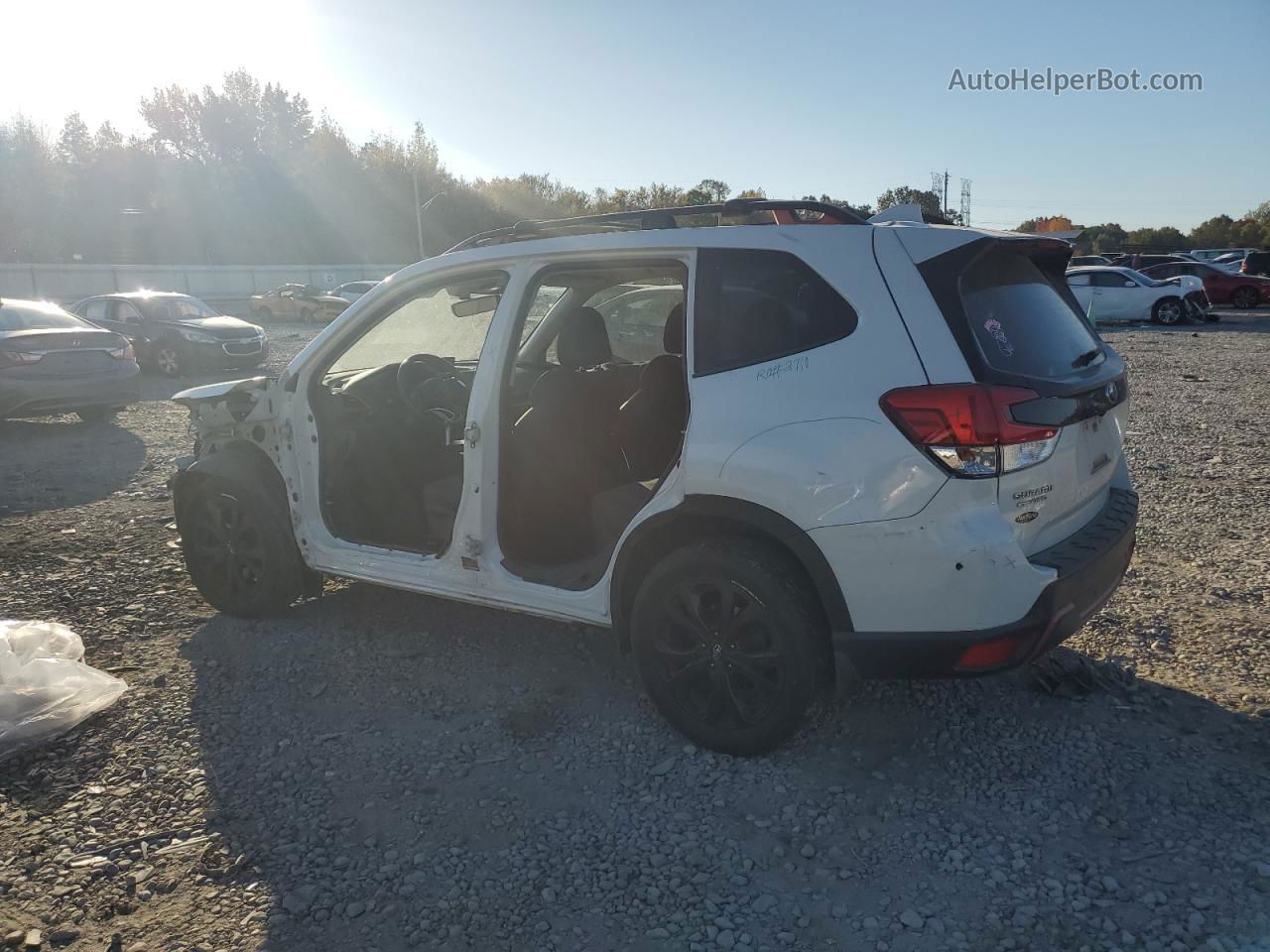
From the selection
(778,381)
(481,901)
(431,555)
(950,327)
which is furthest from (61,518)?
(950,327)

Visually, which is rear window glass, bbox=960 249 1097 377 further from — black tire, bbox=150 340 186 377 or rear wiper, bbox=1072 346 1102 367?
black tire, bbox=150 340 186 377

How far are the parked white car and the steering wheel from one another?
21.3 m

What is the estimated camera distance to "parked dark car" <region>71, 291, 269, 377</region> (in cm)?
1608

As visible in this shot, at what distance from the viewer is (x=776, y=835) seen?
2914 mm

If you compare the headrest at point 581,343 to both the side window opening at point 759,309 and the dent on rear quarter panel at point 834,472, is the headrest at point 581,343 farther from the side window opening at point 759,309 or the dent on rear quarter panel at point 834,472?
the dent on rear quarter panel at point 834,472

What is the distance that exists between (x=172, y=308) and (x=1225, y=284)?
2689cm

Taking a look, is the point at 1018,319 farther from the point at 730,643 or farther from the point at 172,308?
the point at 172,308

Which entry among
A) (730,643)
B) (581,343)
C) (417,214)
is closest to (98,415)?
(581,343)

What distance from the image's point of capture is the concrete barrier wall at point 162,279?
124ft

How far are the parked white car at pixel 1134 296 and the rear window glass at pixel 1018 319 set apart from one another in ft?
69.6

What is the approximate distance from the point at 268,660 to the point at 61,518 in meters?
3.49

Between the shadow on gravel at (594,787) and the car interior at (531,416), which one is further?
the car interior at (531,416)

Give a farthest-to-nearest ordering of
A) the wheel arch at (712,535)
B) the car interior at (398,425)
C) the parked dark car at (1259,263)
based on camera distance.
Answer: the parked dark car at (1259,263) < the car interior at (398,425) < the wheel arch at (712,535)

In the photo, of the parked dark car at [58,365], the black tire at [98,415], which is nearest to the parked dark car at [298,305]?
the black tire at [98,415]
